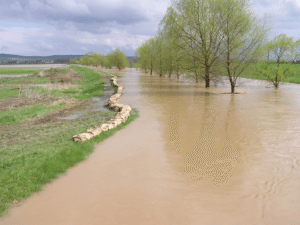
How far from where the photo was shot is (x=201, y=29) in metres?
22.1

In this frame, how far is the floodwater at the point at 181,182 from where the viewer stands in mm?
4172

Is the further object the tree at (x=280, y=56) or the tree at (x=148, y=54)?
the tree at (x=148, y=54)

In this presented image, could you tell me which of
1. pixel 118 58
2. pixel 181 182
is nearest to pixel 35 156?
pixel 181 182

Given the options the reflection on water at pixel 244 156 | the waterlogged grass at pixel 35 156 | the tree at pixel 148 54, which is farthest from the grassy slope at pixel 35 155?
the tree at pixel 148 54

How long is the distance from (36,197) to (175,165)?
354cm

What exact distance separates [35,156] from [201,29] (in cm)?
2027

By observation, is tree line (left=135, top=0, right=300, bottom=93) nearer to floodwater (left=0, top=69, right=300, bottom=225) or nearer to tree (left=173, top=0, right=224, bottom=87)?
tree (left=173, top=0, right=224, bottom=87)

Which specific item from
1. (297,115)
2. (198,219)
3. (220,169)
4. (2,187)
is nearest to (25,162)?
(2,187)

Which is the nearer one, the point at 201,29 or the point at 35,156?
the point at 35,156

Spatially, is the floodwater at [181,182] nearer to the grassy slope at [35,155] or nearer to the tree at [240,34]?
the grassy slope at [35,155]

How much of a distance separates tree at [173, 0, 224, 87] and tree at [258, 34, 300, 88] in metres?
5.65

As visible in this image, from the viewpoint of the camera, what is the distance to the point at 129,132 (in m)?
9.31

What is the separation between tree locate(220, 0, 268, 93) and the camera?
1886 cm

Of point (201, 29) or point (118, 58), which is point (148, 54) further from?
point (118, 58)
